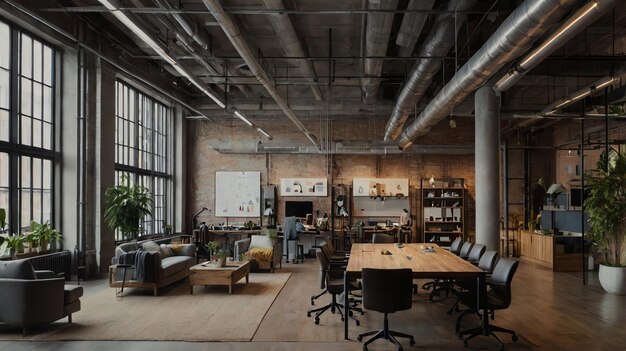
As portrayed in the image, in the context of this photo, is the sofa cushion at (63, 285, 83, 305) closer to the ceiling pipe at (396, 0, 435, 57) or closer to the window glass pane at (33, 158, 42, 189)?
A: the window glass pane at (33, 158, 42, 189)

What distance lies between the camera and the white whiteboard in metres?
15.7

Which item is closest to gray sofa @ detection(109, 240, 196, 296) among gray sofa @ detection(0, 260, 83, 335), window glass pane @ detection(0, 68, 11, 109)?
gray sofa @ detection(0, 260, 83, 335)

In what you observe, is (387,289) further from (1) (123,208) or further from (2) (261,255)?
(1) (123,208)

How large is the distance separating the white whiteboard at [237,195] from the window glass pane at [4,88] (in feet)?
26.0

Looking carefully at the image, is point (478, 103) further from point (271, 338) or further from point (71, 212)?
point (71, 212)

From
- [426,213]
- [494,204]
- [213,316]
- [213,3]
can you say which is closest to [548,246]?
[494,204]

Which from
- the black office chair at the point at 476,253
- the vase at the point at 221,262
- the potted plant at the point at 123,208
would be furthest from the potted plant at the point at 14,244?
the black office chair at the point at 476,253

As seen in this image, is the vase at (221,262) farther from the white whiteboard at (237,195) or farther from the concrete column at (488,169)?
the white whiteboard at (237,195)

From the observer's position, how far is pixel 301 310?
7.20 meters

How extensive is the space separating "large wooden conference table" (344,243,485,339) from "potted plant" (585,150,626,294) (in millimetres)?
3032

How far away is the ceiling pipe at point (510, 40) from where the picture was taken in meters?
4.69

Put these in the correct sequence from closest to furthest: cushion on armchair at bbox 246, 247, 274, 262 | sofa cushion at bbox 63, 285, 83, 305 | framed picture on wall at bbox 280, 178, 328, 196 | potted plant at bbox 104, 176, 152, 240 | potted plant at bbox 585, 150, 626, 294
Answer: sofa cushion at bbox 63, 285, 83, 305 → potted plant at bbox 585, 150, 626, 294 → potted plant at bbox 104, 176, 152, 240 → cushion on armchair at bbox 246, 247, 274, 262 → framed picture on wall at bbox 280, 178, 328, 196

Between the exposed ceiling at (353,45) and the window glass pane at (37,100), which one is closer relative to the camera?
the exposed ceiling at (353,45)

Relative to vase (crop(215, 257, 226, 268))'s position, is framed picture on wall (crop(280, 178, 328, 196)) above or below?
above
